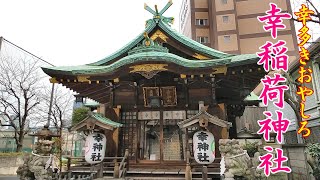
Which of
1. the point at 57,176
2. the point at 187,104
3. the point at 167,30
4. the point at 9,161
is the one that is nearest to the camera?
the point at 57,176

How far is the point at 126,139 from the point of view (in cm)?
1192

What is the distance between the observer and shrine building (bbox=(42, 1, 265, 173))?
1023 centimetres

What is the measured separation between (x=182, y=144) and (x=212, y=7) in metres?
32.7

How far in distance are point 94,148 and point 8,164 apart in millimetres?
18235

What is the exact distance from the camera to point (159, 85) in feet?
39.4

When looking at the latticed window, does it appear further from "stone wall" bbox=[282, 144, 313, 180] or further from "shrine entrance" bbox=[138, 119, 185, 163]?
"stone wall" bbox=[282, 144, 313, 180]

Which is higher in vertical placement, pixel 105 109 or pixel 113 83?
pixel 113 83

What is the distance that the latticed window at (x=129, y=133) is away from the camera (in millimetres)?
11711

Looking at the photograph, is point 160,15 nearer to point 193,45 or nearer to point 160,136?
point 193,45

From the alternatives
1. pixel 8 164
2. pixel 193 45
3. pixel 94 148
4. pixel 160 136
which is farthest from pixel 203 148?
pixel 8 164

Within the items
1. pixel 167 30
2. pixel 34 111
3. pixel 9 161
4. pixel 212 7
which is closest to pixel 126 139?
pixel 167 30

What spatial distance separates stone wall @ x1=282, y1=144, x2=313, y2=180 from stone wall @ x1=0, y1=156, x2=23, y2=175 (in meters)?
23.9

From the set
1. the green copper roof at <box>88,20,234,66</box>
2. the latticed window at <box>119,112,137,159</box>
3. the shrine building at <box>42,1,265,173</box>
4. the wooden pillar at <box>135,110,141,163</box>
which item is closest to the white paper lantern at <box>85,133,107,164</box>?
the shrine building at <box>42,1,265,173</box>

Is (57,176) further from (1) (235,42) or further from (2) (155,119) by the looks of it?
(1) (235,42)
